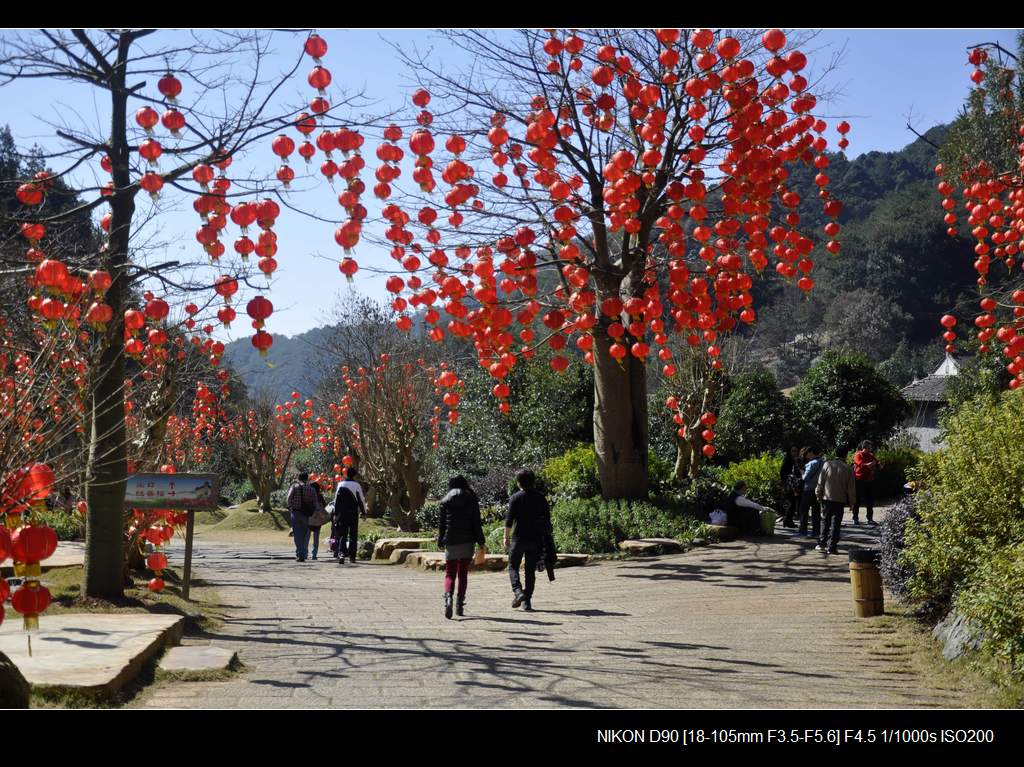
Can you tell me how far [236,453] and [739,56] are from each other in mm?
26830

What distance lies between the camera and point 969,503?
815cm

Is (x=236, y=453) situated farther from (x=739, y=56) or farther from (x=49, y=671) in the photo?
(x=49, y=671)

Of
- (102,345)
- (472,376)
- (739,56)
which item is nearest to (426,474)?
(472,376)

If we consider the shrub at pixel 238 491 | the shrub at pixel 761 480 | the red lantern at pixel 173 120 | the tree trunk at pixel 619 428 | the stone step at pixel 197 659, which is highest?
the red lantern at pixel 173 120

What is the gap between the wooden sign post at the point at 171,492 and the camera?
10023 mm

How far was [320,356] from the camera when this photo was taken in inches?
1369

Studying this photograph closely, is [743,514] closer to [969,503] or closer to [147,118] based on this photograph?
[969,503]

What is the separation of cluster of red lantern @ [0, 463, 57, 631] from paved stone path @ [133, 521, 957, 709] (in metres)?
1.42

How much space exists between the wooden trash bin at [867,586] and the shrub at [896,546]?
188 mm

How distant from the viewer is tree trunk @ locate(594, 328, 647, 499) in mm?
16422

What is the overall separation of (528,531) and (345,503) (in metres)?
7.06

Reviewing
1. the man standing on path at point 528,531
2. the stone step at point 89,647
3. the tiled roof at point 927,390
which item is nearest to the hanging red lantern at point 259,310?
the stone step at point 89,647

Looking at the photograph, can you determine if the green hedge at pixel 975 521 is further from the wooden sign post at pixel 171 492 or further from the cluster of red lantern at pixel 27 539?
the wooden sign post at pixel 171 492

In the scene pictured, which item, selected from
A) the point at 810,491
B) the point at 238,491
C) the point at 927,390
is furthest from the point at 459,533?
the point at 238,491
